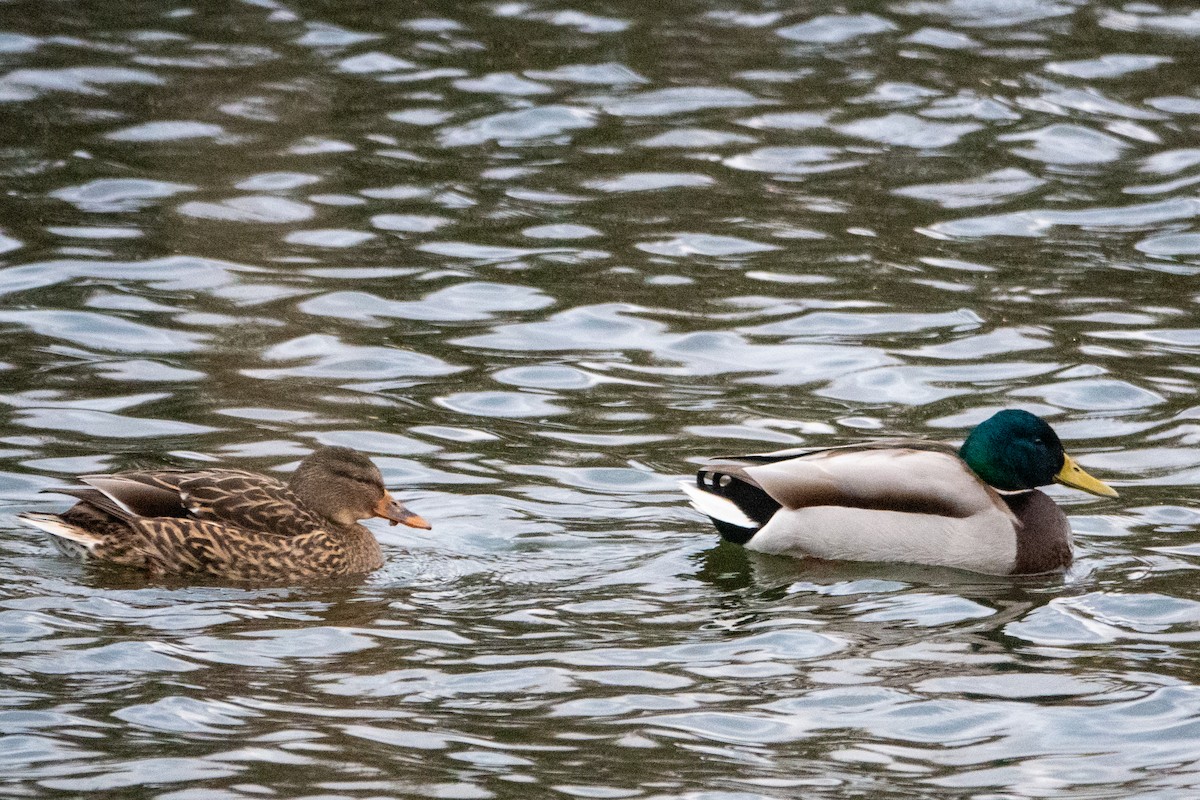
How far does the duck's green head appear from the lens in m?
9.56

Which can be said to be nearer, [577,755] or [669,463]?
[577,755]

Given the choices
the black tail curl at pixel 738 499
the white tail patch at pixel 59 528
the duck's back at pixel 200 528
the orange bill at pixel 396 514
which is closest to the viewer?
the white tail patch at pixel 59 528

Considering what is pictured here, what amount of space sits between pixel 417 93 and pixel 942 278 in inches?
204

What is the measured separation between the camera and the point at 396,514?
29.9 feet

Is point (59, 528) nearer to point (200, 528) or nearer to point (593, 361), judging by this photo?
point (200, 528)

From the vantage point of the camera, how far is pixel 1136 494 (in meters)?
10.1

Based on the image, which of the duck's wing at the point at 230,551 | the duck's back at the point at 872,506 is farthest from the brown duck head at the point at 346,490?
the duck's back at the point at 872,506

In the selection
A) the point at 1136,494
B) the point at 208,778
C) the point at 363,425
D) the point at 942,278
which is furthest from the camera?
the point at 942,278

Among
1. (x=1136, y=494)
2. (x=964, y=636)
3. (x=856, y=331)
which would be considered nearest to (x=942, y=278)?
(x=856, y=331)

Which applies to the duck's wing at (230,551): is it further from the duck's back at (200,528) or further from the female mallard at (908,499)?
the female mallard at (908,499)

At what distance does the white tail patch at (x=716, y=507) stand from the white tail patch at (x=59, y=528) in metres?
2.67

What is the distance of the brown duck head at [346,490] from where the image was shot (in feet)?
30.1

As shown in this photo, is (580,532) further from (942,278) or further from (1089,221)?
(1089,221)

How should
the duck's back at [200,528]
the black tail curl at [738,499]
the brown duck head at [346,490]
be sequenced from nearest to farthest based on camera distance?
1. the duck's back at [200,528]
2. the brown duck head at [346,490]
3. the black tail curl at [738,499]
